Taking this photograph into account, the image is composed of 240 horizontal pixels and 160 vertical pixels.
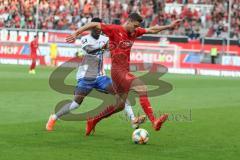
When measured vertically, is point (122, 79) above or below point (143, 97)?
above

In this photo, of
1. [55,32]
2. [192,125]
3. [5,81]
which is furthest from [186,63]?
[192,125]

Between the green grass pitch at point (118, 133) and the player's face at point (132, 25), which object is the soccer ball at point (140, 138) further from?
the player's face at point (132, 25)

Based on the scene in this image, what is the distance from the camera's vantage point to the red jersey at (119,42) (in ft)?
42.3

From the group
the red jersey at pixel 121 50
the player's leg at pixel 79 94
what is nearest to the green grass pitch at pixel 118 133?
the player's leg at pixel 79 94

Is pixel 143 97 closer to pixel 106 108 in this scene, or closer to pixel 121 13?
pixel 106 108

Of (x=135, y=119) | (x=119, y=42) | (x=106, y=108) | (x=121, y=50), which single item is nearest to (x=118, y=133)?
(x=106, y=108)

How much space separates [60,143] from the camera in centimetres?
1211

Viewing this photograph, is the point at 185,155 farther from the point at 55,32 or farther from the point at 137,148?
the point at 55,32

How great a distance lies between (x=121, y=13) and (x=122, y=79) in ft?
127

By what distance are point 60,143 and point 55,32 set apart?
37299 mm

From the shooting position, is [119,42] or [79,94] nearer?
[119,42]

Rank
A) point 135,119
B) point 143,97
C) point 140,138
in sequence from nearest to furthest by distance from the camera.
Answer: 1. point 140,138
2. point 143,97
3. point 135,119

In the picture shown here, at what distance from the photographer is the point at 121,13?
5156cm

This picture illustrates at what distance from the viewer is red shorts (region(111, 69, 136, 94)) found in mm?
12977
